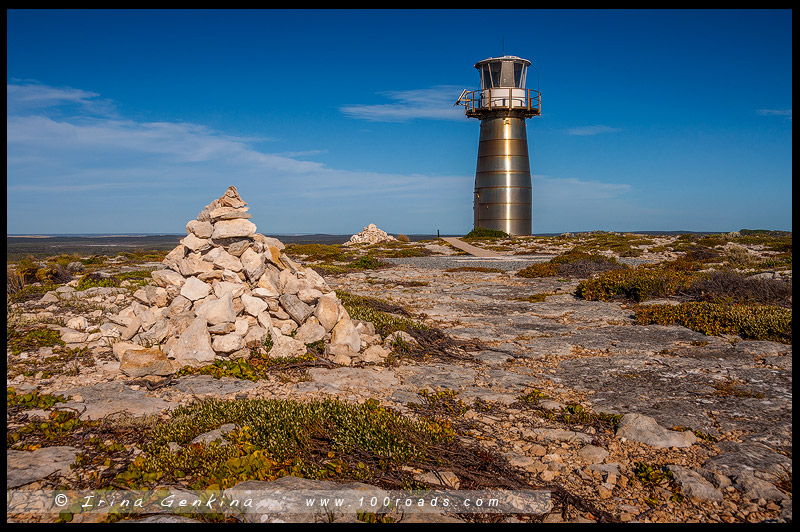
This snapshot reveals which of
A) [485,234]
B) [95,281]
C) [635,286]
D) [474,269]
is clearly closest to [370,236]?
[485,234]

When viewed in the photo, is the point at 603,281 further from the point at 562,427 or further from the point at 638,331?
the point at 562,427

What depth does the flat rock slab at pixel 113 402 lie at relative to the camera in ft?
19.0

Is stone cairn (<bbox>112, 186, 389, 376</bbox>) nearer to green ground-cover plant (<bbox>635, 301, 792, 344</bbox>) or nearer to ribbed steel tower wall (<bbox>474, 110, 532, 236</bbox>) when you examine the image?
green ground-cover plant (<bbox>635, 301, 792, 344</bbox>)

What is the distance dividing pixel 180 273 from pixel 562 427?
273 inches

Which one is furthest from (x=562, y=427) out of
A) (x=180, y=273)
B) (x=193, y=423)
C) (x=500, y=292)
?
(x=500, y=292)

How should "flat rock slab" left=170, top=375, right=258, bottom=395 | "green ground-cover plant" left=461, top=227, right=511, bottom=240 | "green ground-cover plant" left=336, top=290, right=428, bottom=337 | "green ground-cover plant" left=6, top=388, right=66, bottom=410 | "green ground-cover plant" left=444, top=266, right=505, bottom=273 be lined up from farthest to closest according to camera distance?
1. "green ground-cover plant" left=461, top=227, right=511, bottom=240
2. "green ground-cover plant" left=444, top=266, right=505, bottom=273
3. "green ground-cover plant" left=336, top=290, right=428, bottom=337
4. "flat rock slab" left=170, top=375, right=258, bottom=395
5. "green ground-cover plant" left=6, top=388, right=66, bottom=410

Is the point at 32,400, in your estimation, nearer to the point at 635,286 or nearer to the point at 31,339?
the point at 31,339

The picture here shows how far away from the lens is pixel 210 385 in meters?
6.79

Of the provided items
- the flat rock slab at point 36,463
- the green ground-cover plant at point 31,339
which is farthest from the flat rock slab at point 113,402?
the green ground-cover plant at point 31,339

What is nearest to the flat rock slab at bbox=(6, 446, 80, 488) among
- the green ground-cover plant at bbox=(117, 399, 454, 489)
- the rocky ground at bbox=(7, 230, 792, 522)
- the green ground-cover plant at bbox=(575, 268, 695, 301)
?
the rocky ground at bbox=(7, 230, 792, 522)

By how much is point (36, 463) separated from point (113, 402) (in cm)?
153

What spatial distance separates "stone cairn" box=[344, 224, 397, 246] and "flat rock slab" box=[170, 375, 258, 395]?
115 feet

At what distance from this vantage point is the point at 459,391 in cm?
661

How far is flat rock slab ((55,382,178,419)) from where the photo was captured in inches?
228
